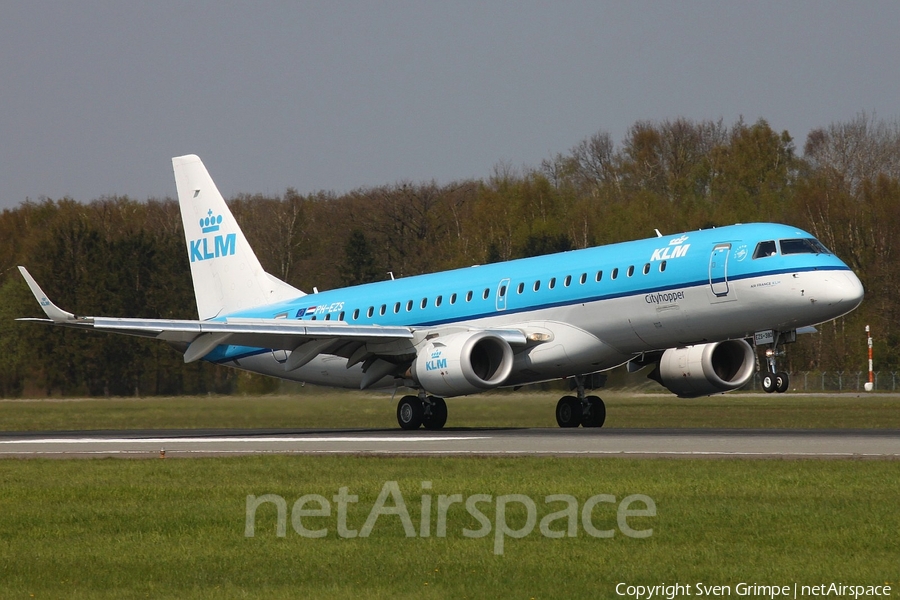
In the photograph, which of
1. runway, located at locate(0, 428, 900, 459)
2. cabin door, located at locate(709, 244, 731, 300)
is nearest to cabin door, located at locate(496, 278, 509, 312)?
runway, located at locate(0, 428, 900, 459)

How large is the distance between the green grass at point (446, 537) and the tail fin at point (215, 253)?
1844 cm

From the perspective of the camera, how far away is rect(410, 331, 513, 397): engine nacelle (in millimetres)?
27516

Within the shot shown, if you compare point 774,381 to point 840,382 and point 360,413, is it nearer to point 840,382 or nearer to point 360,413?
point 360,413

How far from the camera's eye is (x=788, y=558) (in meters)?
10.7

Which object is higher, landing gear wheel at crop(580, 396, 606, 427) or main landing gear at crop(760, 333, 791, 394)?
main landing gear at crop(760, 333, 791, 394)

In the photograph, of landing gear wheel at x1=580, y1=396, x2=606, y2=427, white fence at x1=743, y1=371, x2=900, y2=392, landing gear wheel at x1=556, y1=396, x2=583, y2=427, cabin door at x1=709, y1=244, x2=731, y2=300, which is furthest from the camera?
white fence at x1=743, y1=371, x2=900, y2=392

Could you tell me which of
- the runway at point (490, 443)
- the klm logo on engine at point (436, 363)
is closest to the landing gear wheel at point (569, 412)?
the runway at point (490, 443)

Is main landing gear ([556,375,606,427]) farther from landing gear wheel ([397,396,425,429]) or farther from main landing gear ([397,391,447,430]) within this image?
landing gear wheel ([397,396,425,429])

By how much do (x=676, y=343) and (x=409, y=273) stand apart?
5660 centimetres

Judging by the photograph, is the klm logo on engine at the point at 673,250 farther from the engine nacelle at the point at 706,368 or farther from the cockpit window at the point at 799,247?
the engine nacelle at the point at 706,368

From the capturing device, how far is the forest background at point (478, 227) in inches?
2657

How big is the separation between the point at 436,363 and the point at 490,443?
4488 millimetres

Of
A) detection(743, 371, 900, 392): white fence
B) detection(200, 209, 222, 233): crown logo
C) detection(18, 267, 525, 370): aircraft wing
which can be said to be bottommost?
detection(743, 371, 900, 392): white fence

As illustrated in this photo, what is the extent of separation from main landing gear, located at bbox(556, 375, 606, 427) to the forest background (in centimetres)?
2263
